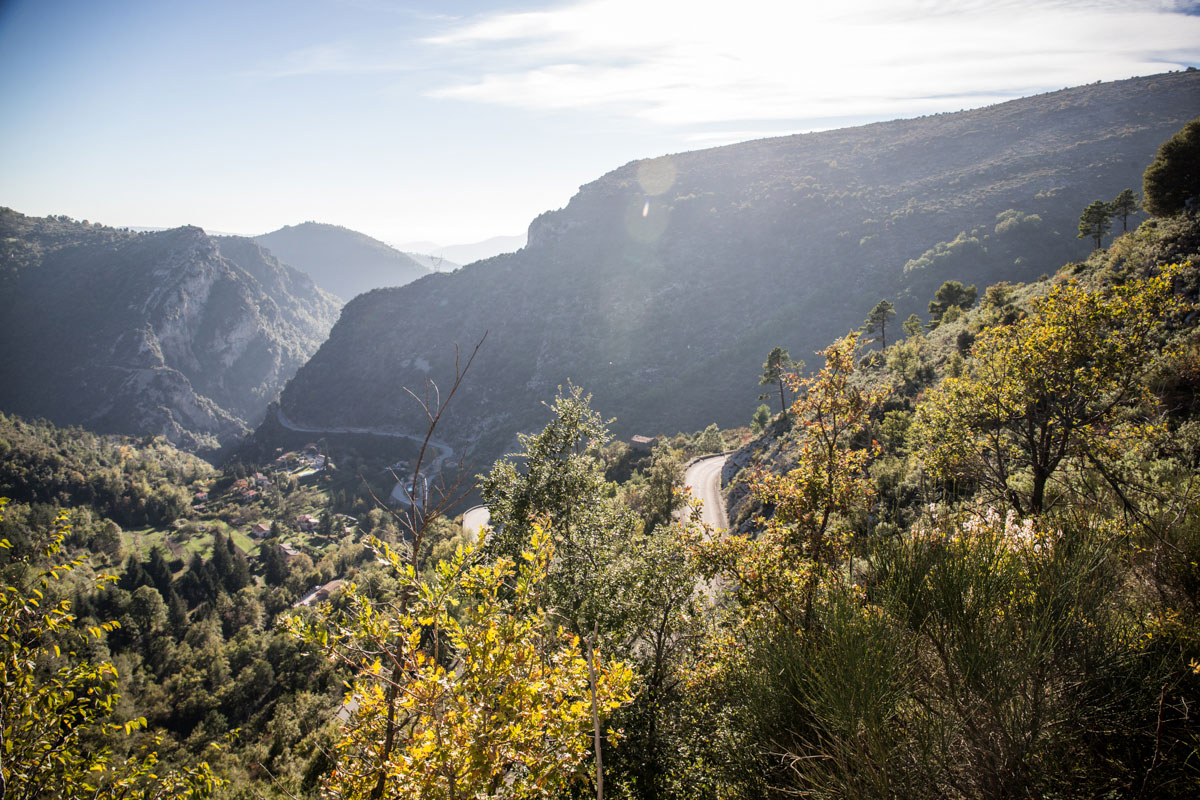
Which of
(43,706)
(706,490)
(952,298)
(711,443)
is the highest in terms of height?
(43,706)

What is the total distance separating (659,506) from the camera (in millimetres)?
32469

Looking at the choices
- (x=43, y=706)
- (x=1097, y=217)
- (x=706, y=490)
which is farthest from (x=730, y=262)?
(x=43, y=706)

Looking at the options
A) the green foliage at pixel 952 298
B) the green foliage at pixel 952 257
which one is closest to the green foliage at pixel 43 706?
the green foliage at pixel 952 298

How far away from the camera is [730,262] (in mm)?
127250

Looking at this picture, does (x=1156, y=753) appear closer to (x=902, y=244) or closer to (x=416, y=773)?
(x=416, y=773)

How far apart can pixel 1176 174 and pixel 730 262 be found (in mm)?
103126

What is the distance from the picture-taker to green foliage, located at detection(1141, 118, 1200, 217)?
1040 inches

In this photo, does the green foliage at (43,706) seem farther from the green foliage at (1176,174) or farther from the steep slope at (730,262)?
the steep slope at (730,262)

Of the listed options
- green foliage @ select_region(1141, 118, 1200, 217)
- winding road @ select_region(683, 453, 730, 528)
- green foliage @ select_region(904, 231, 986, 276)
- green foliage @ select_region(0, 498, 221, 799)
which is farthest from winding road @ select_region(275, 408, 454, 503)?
green foliage @ select_region(904, 231, 986, 276)

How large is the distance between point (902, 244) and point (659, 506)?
103 meters

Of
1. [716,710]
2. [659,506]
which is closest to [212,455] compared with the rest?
[659,506]

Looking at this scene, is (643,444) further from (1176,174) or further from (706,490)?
(1176,174)

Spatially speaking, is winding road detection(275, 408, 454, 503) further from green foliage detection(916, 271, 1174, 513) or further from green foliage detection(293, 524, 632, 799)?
green foliage detection(293, 524, 632, 799)

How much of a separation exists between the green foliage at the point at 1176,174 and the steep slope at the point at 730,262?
209 feet
